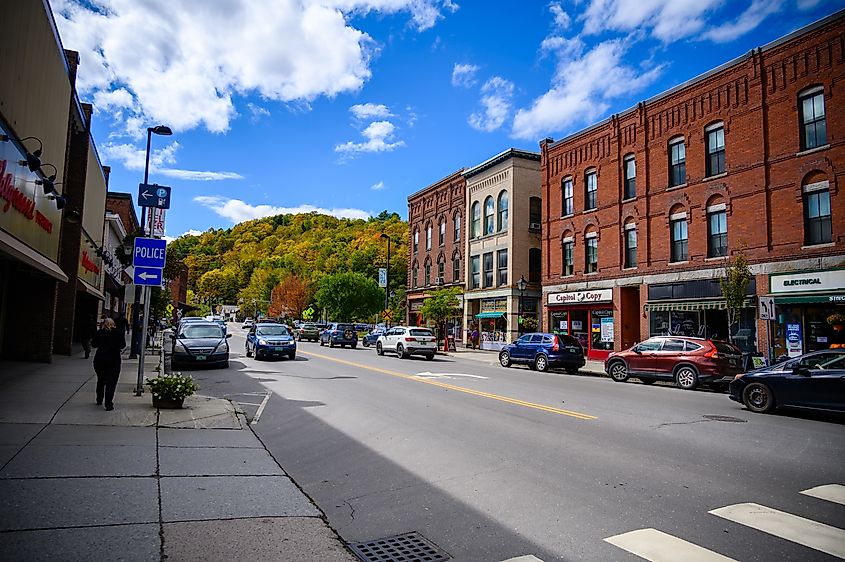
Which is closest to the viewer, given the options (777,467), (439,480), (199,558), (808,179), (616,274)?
(199,558)

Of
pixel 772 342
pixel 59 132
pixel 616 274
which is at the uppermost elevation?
pixel 59 132

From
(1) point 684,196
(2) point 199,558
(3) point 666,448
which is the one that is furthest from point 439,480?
(1) point 684,196

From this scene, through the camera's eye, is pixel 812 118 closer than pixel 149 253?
No

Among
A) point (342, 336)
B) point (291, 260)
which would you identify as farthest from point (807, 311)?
point (291, 260)

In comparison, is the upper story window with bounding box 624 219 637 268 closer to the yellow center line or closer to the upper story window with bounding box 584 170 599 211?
the upper story window with bounding box 584 170 599 211

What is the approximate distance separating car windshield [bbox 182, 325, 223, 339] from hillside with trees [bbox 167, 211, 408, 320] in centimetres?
4447

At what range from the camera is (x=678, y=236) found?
1044 inches

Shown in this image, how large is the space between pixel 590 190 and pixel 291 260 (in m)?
87.2

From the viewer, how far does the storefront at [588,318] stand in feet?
98.2

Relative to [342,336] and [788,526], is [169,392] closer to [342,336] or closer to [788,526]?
[788,526]

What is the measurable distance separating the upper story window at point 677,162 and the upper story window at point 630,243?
2.84 m

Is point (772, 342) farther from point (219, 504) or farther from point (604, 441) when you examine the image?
point (219, 504)

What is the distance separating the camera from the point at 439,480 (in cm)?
664

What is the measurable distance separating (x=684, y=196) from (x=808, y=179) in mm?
5267
